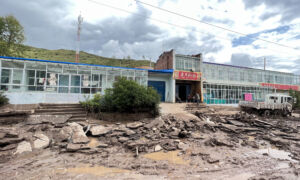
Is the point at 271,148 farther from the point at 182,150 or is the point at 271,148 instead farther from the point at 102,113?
the point at 102,113

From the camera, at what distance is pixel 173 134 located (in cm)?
742

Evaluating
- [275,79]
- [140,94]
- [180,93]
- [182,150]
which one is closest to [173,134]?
[182,150]

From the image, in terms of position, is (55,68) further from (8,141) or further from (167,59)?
(167,59)

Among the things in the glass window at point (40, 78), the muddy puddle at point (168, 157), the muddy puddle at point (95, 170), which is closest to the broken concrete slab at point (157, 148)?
the muddy puddle at point (168, 157)

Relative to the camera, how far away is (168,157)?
5117 millimetres

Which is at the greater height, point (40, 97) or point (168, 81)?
point (168, 81)

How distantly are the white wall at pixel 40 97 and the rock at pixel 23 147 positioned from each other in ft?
21.4

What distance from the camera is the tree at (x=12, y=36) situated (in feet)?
60.5

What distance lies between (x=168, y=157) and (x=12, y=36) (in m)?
26.9

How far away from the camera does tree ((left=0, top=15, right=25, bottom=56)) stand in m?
18.4

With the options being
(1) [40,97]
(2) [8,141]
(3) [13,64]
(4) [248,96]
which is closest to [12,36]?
(3) [13,64]

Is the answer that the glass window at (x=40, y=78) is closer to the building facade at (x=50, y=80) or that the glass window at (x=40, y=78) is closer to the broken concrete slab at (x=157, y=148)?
the building facade at (x=50, y=80)

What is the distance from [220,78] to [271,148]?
1755 centimetres

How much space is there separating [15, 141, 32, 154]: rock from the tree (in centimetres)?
1963
